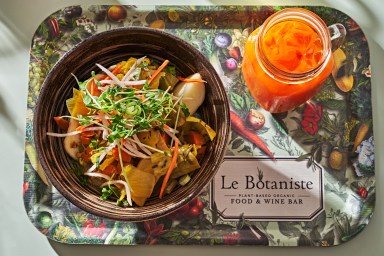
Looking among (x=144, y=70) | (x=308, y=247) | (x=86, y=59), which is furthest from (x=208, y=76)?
(x=308, y=247)

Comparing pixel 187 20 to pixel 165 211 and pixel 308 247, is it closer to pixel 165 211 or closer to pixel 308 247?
pixel 165 211

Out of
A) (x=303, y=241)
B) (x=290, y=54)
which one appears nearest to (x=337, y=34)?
(x=290, y=54)

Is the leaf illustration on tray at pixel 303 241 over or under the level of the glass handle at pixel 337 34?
under

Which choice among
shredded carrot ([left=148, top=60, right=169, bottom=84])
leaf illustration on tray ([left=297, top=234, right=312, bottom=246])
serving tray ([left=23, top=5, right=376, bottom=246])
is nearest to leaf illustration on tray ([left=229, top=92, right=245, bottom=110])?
serving tray ([left=23, top=5, right=376, bottom=246])

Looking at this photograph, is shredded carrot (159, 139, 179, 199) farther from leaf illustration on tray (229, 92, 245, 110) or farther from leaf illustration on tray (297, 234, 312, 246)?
leaf illustration on tray (297, 234, 312, 246)

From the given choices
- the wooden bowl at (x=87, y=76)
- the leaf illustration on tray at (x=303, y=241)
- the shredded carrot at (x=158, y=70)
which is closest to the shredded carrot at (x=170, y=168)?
the wooden bowl at (x=87, y=76)

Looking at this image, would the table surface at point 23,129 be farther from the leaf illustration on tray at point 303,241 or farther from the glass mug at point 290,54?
the glass mug at point 290,54
